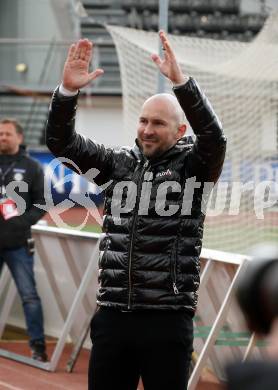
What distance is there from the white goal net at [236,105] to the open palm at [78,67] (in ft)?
19.9

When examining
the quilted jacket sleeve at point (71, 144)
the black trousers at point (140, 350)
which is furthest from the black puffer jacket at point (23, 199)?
the black trousers at point (140, 350)

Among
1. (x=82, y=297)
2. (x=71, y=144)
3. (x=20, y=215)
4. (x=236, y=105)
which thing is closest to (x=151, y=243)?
(x=71, y=144)

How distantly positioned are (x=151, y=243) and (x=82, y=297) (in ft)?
12.3

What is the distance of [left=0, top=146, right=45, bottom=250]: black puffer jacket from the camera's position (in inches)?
313

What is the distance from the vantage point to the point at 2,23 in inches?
1195

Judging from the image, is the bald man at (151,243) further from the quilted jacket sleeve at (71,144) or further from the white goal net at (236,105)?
the white goal net at (236,105)

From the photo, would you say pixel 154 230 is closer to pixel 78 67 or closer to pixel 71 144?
pixel 71 144

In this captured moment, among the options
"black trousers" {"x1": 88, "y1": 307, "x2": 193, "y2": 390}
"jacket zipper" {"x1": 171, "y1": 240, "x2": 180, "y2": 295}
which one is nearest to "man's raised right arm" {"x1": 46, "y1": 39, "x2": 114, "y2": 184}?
"jacket zipper" {"x1": 171, "y1": 240, "x2": 180, "y2": 295}

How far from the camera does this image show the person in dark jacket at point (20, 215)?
7.96m

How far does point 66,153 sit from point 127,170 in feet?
0.89

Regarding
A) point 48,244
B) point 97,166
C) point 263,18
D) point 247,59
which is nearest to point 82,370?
point 48,244

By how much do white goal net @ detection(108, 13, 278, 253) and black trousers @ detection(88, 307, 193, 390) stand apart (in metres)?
6.09

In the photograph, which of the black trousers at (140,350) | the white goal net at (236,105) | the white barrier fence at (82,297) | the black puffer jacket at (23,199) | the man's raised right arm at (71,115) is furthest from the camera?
the white goal net at (236,105)

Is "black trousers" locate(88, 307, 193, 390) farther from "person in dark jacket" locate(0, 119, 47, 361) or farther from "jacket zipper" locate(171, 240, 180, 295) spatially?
"person in dark jacket" locate(0, 119, 47, 361)
